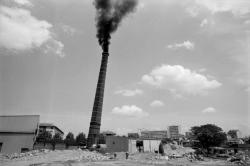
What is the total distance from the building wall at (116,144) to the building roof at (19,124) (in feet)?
45.8

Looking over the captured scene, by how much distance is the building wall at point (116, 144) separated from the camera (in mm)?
39625

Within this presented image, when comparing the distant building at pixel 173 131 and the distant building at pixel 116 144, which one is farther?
the distant building at pixel 173 131

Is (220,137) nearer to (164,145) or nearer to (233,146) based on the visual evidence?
(164,145)

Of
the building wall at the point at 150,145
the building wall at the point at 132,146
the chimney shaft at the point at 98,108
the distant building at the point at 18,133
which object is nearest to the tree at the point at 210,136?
the building wall at the point at 150,145

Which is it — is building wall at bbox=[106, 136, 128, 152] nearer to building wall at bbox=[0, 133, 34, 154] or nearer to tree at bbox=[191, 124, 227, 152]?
building wall at bbox=[0, 133, 34, 154]

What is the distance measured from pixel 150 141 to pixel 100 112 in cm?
1452

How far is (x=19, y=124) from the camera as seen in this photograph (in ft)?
122

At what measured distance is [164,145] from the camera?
3725cm

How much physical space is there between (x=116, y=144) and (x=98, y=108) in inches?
358

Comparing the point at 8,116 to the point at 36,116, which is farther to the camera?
the point at 8,116

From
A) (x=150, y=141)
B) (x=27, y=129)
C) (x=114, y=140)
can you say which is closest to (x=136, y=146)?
(x=150, y=141)

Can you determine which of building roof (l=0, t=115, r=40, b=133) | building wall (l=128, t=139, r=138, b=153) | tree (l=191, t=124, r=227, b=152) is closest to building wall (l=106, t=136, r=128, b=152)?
building wall (l=128, t=139, r=138, b=153)

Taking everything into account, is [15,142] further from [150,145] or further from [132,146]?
[150,145]

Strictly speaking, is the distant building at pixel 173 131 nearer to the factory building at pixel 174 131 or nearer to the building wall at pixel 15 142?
the factory building at pixel 174 131
